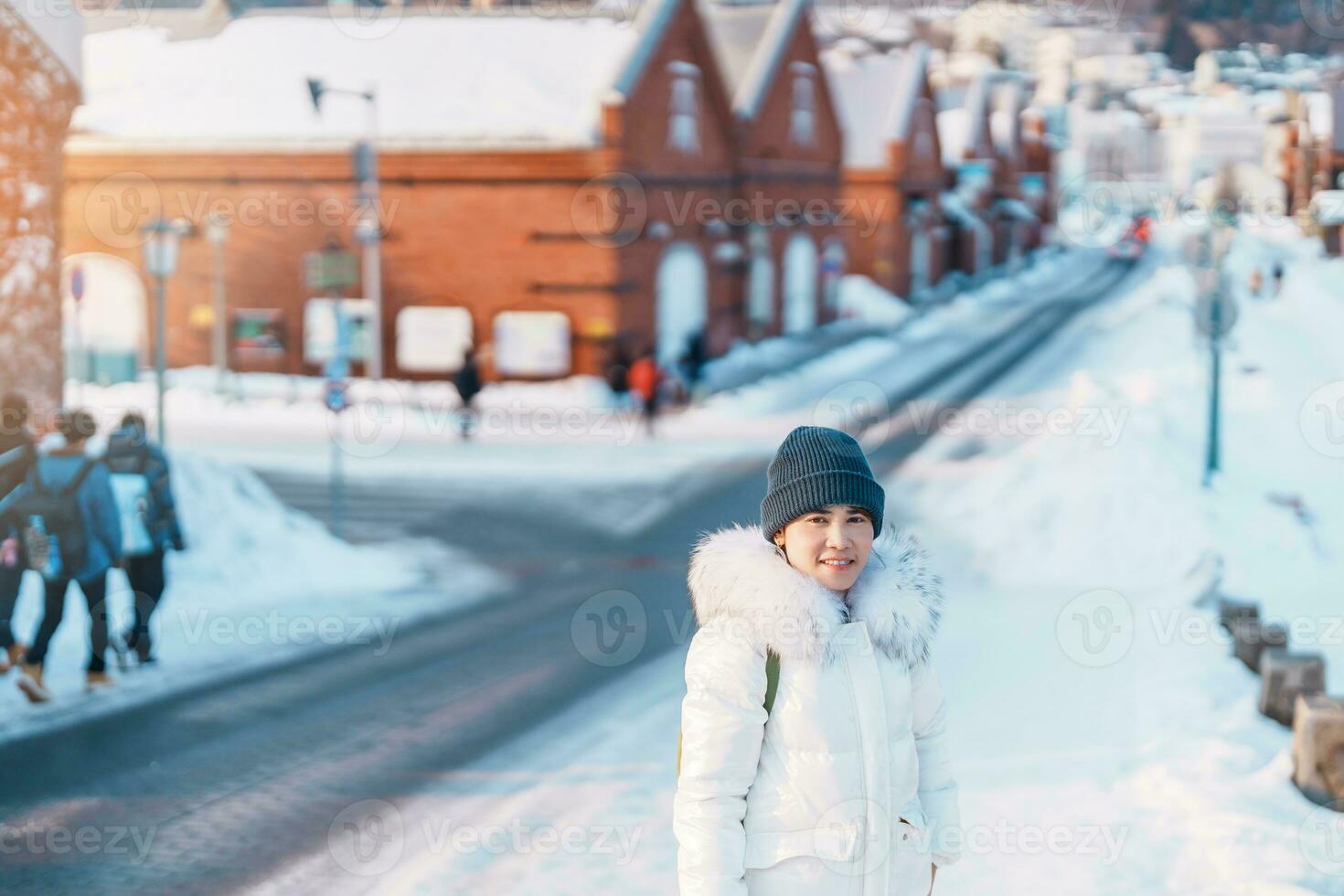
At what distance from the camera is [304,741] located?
8.91 m

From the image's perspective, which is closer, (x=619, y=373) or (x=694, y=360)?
(x=619, y=373)

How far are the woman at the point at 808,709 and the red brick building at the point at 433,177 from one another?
24591mm

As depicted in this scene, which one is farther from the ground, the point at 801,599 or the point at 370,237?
the point at 370,237

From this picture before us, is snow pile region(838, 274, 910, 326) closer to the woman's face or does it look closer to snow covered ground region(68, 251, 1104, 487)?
snow covered ground region(68, 251, 1104, 487)

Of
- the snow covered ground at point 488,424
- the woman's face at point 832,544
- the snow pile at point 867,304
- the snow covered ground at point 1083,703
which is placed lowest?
the snow covered ground at point 1083,703

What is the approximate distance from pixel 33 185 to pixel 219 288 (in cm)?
1455

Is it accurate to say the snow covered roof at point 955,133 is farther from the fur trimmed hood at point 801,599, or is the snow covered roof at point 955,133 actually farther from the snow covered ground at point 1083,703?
the fur trimmed hood at point 801,599

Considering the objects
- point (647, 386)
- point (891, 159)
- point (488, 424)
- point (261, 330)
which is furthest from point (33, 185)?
point (891, 159)

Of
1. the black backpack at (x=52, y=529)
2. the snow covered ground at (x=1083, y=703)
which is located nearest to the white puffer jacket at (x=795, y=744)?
the snow covered ground at (x=1083, y=703)

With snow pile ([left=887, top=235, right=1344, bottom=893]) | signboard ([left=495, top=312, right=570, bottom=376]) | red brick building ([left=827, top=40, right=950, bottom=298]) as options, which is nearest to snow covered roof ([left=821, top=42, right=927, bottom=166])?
red brick building ([left=827, top=40, right=950, bottom=298])

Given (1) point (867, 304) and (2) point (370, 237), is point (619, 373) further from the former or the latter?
(1) point (867, 304)

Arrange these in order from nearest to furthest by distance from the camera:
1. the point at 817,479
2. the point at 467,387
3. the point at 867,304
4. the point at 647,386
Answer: the point at 817,479 < the point at 467,387 < the point at 647,386 < the point at 867,304

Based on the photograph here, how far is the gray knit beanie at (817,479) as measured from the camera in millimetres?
3383

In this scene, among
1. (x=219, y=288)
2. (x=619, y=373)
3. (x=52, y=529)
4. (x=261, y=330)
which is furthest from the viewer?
(x=261, y=330)
